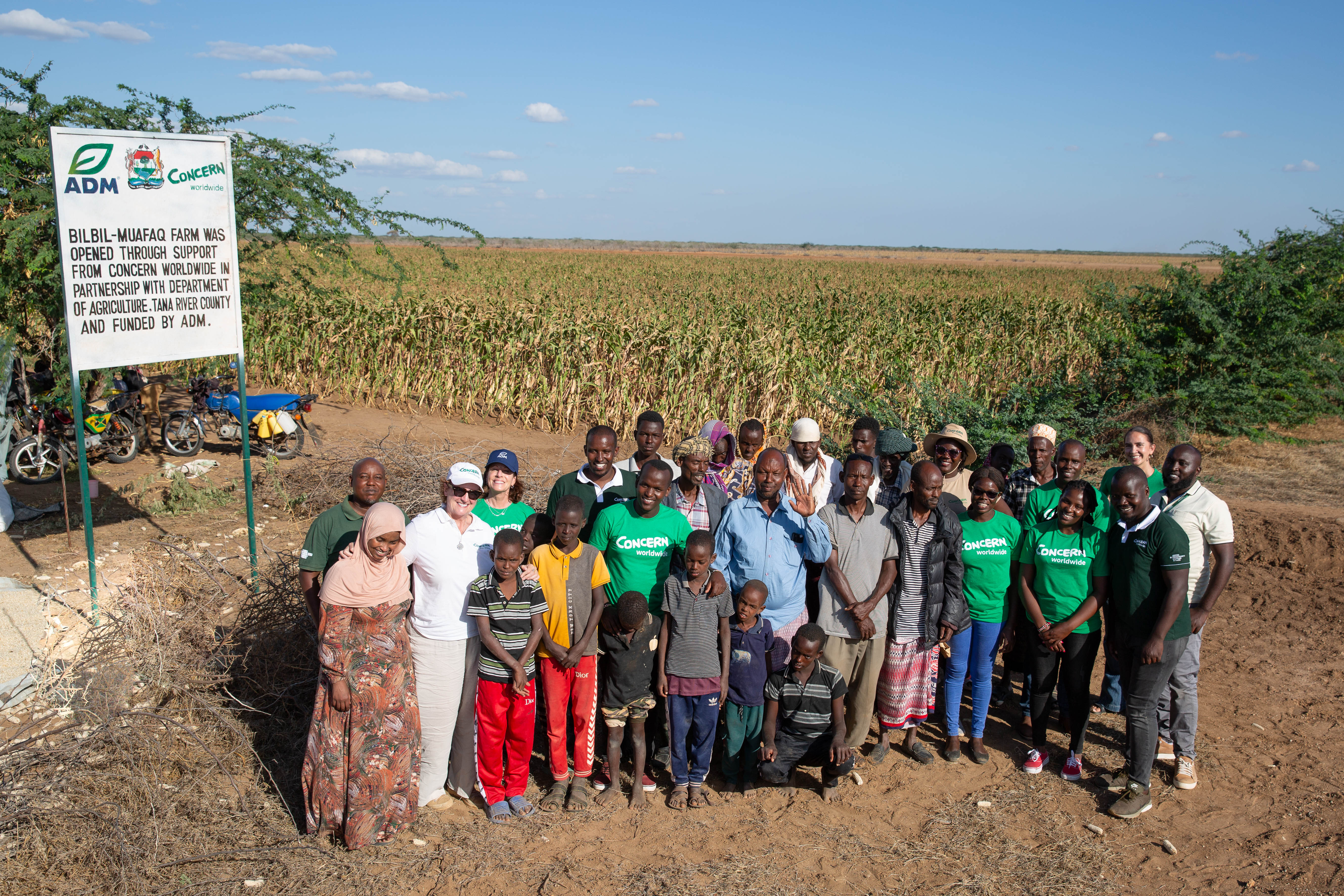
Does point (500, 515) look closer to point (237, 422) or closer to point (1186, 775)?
point (1186, 775)

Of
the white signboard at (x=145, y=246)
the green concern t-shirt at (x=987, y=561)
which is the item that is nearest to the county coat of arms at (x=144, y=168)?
the white signboard at (x=145, y=246)

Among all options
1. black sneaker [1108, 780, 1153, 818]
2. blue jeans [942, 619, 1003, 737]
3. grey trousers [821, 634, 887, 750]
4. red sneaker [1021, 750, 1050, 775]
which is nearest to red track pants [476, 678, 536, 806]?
grey trousers [821, 634, 887, 750]

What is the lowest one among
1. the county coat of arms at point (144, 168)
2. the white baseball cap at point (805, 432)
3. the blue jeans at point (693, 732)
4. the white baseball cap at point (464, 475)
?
the blue jeans at point (693, 732)

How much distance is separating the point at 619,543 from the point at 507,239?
15036cm

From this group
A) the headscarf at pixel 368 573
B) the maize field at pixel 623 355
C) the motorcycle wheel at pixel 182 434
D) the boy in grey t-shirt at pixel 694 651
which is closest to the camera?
the headscarf at pixel 368 573

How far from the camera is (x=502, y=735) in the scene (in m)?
4.45

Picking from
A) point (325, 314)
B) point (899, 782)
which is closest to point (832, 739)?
point (899, 782)

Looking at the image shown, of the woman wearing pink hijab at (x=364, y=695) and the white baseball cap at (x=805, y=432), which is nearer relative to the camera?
the woman wearing pink hijab at (x=364, y=695)

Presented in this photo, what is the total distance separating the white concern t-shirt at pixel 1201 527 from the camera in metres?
4.84

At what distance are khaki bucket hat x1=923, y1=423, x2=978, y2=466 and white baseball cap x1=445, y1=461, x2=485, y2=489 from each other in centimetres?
299

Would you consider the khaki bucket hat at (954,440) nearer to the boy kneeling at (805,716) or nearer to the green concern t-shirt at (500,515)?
the boy kneeling at (805,716)

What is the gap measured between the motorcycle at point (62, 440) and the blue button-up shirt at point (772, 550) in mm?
7743

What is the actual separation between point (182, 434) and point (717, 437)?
339 inches

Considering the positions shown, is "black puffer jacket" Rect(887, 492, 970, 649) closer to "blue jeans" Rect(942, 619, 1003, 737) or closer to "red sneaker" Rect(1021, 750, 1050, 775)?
"blue jeans" Rect(942, 619, 1003, 737)
